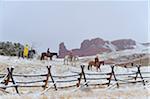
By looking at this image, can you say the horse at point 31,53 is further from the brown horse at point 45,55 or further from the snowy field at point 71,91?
the snowy field at point 71,91

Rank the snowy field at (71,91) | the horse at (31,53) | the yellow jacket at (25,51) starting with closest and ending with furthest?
1. the snowy field at (71,91)
2. the yellow jacket at (25,51)
3. the horse at (31,53)

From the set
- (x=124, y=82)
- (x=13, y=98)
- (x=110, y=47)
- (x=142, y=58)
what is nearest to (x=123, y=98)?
(x=13, y=98)

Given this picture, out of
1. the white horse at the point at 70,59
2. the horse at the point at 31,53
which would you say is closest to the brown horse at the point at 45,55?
the white horse at the point at 70,59

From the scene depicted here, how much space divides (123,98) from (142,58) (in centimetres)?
1930

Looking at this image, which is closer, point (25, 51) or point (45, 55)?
point (45, 55)

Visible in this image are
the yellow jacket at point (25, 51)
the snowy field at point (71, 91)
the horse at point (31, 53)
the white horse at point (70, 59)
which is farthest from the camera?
the horse at point (31, 53)

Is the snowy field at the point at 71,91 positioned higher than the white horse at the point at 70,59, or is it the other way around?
the white horse at the point at 70,59

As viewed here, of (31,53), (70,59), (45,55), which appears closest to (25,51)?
(31,53)

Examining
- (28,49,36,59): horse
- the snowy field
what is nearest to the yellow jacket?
(28,49,36,59): horse

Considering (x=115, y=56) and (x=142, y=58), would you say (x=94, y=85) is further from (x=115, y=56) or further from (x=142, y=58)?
(x=115, y=56)

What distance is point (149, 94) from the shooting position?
9.99m

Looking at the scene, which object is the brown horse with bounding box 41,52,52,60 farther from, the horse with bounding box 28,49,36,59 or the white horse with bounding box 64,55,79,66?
the horse with bounding box 28,49,36,59

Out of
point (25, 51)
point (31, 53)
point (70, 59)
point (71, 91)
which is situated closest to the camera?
point (71, 91)

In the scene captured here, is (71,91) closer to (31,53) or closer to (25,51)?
(25,51)
